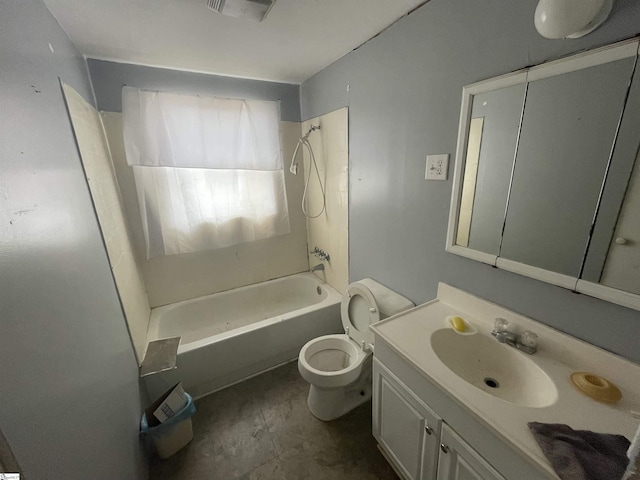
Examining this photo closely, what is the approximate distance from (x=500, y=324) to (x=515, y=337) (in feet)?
0.22

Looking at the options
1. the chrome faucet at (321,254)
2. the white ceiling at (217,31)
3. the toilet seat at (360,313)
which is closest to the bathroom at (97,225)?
the white ceiling at (217,31)

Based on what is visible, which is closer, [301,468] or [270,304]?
[301,468]

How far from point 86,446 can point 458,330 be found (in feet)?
4.72

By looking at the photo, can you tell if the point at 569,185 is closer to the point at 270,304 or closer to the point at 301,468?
the point at 301,468

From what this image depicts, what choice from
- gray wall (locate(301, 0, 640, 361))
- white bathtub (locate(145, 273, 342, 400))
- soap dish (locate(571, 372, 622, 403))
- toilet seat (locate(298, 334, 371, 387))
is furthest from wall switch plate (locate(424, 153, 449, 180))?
white bathtub (locate(145, 273, 342, 400))

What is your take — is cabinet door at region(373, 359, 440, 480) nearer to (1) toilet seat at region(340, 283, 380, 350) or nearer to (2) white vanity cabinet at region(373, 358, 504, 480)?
(2) white vanity cabinet at region(373, 358, 504, 480)

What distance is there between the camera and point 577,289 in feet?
2.90

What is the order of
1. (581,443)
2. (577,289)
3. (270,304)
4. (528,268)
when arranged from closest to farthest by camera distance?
(581,443) < (577,289) < (528,268) < (270,304)

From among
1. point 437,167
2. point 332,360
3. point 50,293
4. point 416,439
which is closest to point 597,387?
point 416,439

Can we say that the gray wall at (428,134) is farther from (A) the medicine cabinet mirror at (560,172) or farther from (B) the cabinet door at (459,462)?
(B) the cabinet door at (459,462)

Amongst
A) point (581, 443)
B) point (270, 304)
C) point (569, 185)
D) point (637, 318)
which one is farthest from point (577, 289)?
point (270, 304)

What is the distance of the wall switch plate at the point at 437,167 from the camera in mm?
1245

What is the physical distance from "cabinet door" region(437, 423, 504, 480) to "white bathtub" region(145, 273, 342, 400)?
128cm

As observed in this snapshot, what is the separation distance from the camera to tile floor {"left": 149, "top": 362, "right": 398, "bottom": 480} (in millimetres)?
1352
